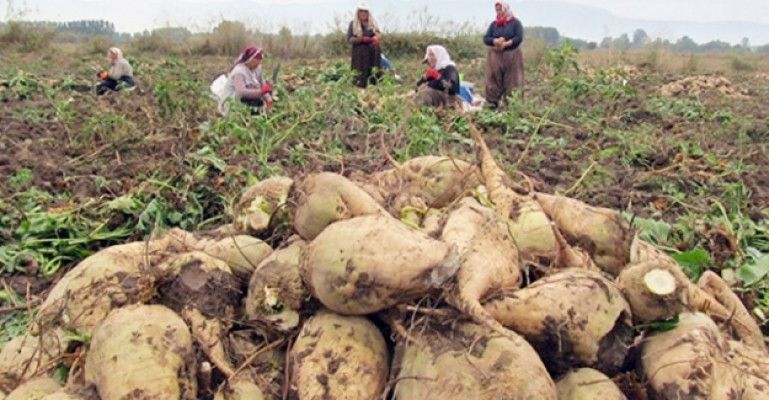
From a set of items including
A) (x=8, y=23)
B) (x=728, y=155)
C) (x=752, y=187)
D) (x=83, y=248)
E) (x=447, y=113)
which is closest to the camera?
(x=83, y=248)

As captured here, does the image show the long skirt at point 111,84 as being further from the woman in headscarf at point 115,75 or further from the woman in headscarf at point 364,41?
the woman in headscarf at point 364,41

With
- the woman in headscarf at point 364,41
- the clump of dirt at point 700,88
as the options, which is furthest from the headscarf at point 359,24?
the clump of dirt at point 700,88

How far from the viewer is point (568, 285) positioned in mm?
2527

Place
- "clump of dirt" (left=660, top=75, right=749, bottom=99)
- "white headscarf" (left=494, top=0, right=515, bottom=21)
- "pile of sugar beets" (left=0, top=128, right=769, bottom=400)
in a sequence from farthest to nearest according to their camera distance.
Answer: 1. "clump of dirt" (left=660, top=75, right=749, bottom=99)
2. "white headscarf" (left=494, top=0, right=515, bottom=21)
3. "pile of sugar beets" (left=0, top=128, right=769, bottom=400)

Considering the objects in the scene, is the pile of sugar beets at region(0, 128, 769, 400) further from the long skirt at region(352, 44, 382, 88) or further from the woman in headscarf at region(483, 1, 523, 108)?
the long skirt at region(352, 44, 382, 88)

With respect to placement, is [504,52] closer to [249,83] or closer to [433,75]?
[433,75]

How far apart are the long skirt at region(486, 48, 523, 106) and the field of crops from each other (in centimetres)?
53

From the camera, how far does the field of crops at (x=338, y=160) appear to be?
420cm

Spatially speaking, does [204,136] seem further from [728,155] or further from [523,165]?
[728,155]

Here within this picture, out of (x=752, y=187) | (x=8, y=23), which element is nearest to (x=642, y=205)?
(x=752, y=187)

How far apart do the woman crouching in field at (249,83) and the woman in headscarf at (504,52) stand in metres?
3.63

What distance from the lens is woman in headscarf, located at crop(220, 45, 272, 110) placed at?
28.0ft

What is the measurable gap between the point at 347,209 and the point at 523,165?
401 cm

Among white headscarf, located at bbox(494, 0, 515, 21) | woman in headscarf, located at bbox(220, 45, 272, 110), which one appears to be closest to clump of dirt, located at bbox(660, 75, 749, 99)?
white headscarf, located at bbox(494, 0, 515, 21)
